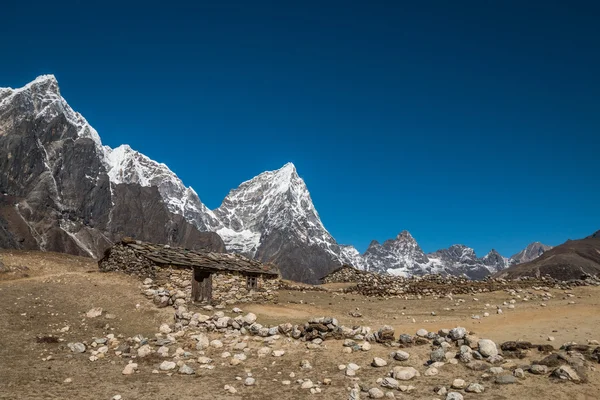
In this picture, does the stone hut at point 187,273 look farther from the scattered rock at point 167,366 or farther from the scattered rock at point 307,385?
the scattered rock at point 307,385

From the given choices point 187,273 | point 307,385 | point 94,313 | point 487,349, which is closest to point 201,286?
point 187,273

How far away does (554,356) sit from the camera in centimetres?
1191

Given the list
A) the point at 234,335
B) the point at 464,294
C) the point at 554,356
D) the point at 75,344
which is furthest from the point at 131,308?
the point at 464,294

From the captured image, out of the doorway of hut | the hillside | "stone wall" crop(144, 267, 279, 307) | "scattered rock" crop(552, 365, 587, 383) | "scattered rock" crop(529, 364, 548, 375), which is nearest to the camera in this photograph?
"scattered rock" crop(552, 365, 587, 383)

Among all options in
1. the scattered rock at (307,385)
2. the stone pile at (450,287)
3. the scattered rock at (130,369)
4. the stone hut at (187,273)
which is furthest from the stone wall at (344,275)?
the scattered rock at (307,385)

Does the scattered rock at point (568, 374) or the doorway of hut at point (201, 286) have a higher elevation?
the doorway of hut at point (201, 286)

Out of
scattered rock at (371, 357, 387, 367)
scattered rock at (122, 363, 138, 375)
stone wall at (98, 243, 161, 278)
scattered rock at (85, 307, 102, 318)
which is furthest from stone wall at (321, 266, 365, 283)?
scattered rock at (122, 363, 138, 375)

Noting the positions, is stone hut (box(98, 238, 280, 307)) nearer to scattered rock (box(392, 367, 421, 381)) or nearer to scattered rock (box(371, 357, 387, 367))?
scattered rock (box(371, 357, 387, 367))

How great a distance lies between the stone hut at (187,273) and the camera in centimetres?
2694

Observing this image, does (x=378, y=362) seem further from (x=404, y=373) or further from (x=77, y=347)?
(x=77, y=347)

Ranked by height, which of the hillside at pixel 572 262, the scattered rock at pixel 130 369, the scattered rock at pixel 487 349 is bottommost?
the scattered rock at pixel 130 369

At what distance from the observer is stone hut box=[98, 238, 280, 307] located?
26938 mm

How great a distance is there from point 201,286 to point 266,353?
1309 cm

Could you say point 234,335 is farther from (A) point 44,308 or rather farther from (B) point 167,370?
(A) point 44,308
